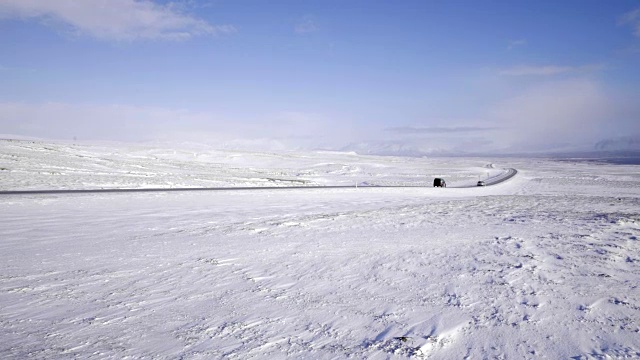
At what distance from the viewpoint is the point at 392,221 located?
16.5 metres

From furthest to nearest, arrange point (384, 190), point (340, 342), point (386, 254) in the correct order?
point (384, 190)
point (386, 254)
point (340, 342)

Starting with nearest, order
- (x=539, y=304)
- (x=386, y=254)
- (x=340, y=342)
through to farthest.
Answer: (x=340, y=342) → (x=539, y=304) → (x=386, y=254)

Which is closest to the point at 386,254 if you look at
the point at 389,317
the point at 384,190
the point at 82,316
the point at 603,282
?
the point at 389,317

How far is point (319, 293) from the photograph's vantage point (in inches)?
308

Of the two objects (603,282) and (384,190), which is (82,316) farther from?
(384,190)

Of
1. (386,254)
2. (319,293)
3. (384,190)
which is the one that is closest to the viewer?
(319,293)

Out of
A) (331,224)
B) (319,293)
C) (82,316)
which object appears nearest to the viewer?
(82,316)

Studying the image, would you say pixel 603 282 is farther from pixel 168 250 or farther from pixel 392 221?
pixel 168 250

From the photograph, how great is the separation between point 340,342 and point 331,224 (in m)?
10.1

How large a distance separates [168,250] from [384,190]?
79.4 ft

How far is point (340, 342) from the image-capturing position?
19.0ft

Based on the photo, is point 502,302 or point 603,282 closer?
point 502,302

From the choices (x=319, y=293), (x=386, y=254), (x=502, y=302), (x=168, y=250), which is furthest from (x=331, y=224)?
(x=502, y=302)

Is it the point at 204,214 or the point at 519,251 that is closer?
the point at 519,251
